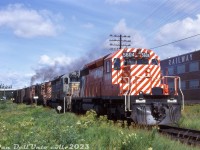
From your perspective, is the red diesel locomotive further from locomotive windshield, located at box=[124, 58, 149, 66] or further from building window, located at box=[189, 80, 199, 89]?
building window, located at box=[189, 80, 199, 89]

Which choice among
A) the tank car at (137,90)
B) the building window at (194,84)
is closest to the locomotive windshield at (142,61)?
the tank car at (137,90)

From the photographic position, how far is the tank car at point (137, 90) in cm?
1535

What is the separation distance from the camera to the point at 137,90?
16.3 metres

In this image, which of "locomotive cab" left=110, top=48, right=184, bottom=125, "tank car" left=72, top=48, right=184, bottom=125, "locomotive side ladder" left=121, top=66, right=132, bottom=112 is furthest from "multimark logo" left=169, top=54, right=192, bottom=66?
"locomotive side ladder" left=121, top=66, right=132, bottom=112

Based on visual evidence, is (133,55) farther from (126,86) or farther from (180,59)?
(180,59)

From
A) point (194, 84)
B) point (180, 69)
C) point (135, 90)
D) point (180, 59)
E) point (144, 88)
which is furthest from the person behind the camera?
point (180, 69)

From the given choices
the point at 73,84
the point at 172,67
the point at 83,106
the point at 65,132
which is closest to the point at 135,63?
the point at 83,106

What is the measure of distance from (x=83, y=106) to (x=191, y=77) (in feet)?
128

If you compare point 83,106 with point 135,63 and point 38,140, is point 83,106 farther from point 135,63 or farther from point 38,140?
point 38,140

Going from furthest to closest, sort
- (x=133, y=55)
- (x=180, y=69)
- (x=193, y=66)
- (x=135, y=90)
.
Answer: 1. (x=180, y=69)
2. (x=193, y=66)
3. (x=133, y=55)
4. (x=135, y=90)

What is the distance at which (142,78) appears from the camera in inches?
652

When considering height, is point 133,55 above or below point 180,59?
below

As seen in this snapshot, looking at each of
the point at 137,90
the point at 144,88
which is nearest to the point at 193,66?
the point at 144,88

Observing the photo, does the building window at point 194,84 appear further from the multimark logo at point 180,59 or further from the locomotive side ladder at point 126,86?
the locomotive side ladder at point 126,86
